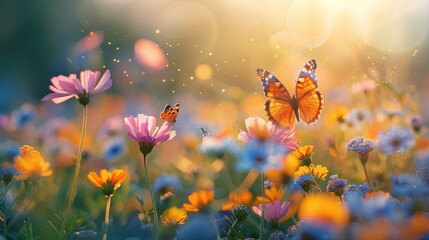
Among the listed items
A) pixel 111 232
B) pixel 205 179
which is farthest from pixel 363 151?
pixel 205 179

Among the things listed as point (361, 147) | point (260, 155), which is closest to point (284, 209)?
point (260, 155)

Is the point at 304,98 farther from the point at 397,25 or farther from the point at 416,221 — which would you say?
the point at 397,25

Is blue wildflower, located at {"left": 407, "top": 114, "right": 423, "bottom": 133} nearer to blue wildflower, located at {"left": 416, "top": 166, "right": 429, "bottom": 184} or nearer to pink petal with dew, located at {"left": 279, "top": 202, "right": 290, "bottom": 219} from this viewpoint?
blue wildflower, located at {"left": 416, "top": 166, "right": 429, "bottom": 184}

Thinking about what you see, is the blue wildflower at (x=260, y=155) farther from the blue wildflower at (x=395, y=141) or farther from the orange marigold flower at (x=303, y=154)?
the blue wildflower at (x=395, y=141)

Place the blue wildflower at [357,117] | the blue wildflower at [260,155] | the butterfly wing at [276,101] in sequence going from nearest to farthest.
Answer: the blue wildflower at [260,155] < the butterfly wing at [276,101] < the blue wildflower at [357,117]

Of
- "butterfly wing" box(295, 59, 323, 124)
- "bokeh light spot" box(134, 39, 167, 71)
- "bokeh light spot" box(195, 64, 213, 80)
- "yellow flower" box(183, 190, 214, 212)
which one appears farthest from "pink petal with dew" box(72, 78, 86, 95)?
"bokeh light spot" box(134, 39, 167, 71)

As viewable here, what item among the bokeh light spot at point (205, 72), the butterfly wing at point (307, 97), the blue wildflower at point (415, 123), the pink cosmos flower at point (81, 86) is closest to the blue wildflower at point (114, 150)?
the bokeh light spot at point (205, 72)

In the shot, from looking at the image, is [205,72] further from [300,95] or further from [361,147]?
[361,147]
